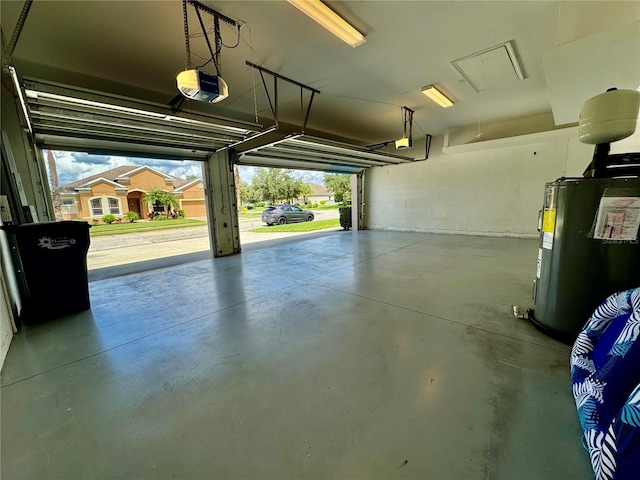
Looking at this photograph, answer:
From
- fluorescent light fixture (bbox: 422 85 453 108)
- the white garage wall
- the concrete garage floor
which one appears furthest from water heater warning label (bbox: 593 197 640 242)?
the white garage wall

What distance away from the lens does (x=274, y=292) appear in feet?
12.0

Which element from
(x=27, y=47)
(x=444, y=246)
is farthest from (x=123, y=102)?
(x=444, y=246)

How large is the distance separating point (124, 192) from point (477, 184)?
20.9m

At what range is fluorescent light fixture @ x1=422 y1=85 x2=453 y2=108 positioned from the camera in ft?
15.5

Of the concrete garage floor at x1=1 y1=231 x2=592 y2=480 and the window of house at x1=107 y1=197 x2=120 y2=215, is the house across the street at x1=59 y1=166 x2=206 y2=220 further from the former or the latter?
the concrete garage floor at x1=1 y1=231 x2=592 y2=480

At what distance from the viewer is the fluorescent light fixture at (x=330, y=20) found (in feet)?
8.18

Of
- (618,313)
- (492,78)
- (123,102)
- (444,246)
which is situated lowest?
(444,246)

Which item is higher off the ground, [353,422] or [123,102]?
[123,102]

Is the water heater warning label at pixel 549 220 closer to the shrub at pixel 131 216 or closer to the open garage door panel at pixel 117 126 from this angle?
the open garage door panel at pixel 117 126

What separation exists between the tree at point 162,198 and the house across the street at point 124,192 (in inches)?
10.1

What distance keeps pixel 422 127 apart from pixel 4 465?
9.11 m

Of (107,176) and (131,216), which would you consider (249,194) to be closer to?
(131,216)

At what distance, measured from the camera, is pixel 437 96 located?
5.08 metres

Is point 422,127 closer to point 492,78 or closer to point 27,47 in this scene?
point 492,78
